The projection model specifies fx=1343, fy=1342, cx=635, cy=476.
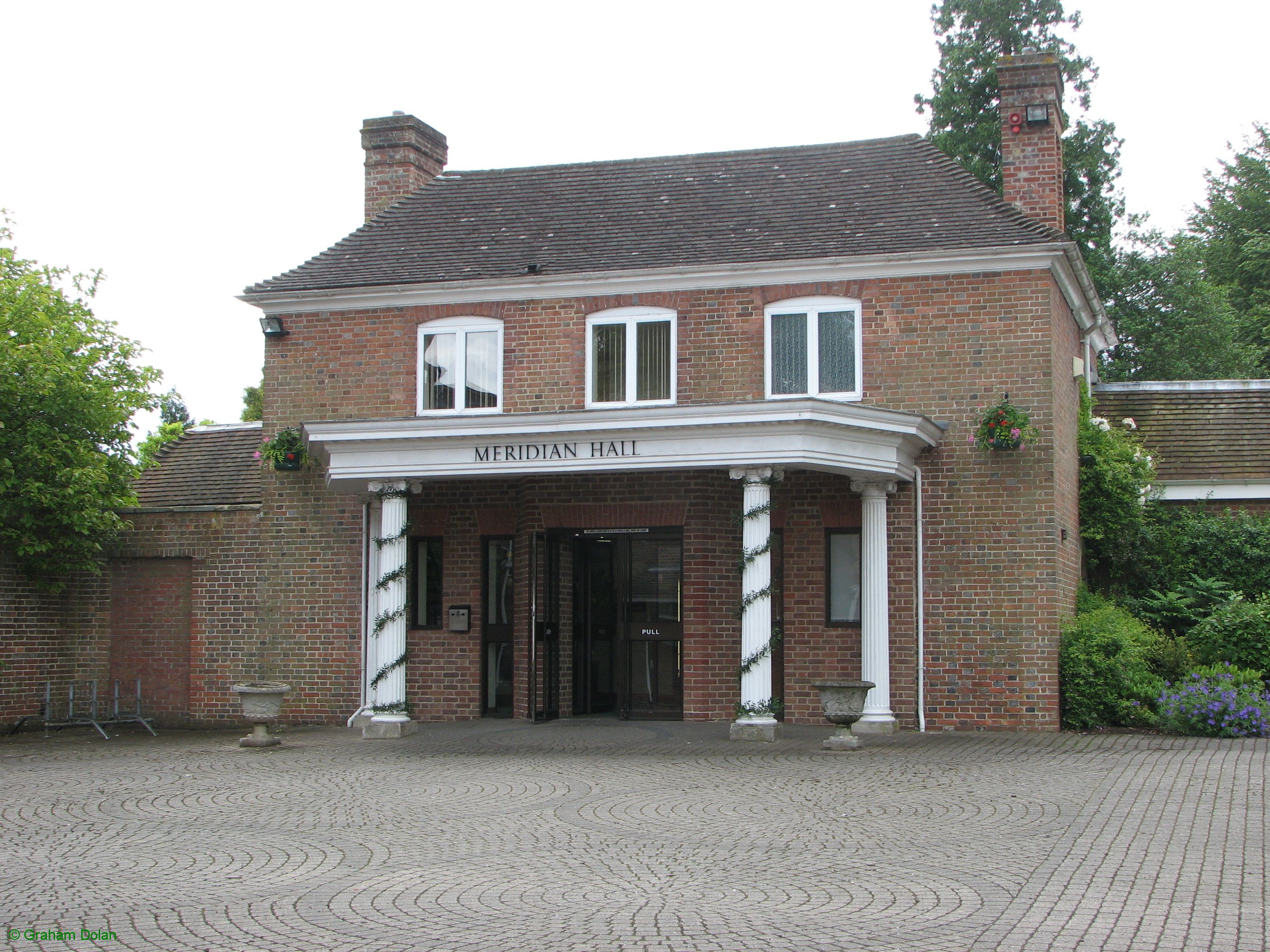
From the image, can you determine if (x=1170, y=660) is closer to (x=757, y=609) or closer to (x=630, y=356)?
(x=757, y=609)

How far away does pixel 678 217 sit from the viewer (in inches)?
700

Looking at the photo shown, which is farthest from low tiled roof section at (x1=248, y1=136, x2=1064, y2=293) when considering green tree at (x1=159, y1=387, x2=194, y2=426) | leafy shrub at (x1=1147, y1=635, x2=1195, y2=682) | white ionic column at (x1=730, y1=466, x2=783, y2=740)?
green tree at (x1=159, y1=387, x2=194, y2=426)

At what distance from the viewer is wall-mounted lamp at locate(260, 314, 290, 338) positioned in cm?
1775

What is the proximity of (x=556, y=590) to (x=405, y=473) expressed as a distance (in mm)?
2674

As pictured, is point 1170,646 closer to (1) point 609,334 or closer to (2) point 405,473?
(1) point 609,334

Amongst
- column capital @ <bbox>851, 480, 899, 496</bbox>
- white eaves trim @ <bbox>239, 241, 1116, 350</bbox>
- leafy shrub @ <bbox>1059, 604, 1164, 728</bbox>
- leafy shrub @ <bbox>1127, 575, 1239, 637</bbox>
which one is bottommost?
leafy shrub @ <bbox>1059, 604, 1164, 728</bbox>

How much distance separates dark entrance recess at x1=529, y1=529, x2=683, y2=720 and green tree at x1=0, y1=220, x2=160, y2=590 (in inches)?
231

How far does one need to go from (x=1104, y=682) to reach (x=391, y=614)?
8182 mm

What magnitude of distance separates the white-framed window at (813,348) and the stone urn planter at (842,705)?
3.93m

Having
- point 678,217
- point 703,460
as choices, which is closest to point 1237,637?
point 703,460

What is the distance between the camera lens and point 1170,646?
16.3 m

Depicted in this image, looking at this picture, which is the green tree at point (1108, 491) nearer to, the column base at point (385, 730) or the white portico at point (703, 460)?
the white portico at point (703, 460)

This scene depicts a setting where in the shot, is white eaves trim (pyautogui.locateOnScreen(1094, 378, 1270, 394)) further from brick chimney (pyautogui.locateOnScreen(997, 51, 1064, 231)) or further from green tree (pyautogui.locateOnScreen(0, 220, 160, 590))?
green tree (pyautogui.locateOnScreen(0, 220, 160, 590))

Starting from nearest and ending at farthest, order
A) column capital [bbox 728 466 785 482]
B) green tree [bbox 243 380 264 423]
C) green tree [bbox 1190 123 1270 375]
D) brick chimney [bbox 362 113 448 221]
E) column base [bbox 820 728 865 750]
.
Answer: column base [bbox 820 728 865 750], column capital [bbox 728 466 785 482], brick chimney [bbox 362 113 448 221], green tree [bbox 1190 123 1270 375], green tree [bbox 243 380 264 423]
